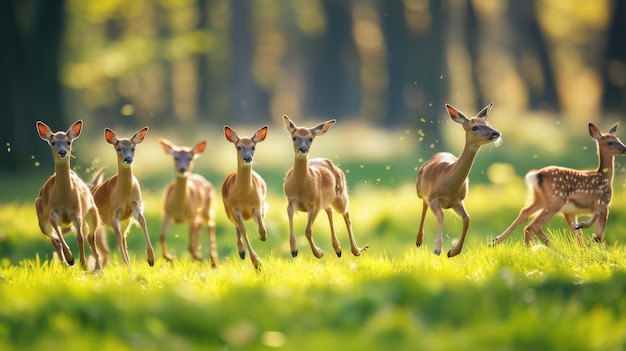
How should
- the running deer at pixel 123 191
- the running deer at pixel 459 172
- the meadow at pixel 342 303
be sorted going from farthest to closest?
the running deer at pixel 123 191
the running deer at pixel 459 172
the meadow at pixel 342 303

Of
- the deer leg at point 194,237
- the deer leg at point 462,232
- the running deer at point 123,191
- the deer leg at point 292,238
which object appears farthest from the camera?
the deer leg at point 194,237

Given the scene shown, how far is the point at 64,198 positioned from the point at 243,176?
6.14ft

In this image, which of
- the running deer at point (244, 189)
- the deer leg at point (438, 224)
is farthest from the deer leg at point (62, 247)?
the deer leg at point (438, 224)

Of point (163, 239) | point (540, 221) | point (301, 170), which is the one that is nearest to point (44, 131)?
point (163, 239)

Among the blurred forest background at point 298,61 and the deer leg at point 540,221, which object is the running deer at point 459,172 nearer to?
the deer leg at point 540,221

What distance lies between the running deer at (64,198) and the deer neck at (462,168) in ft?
12.6

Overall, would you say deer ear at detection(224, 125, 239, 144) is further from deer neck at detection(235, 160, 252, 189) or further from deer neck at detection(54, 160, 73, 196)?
deer neck at detection(54, 160, 73, 196)

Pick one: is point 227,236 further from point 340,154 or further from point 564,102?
point 564,102

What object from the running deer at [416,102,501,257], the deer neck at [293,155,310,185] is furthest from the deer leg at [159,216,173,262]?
the running deer at [416,102,501,257]

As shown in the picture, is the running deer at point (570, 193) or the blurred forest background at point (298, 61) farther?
the blurred forest background at point (298, 61)

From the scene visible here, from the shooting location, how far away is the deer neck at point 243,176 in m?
9.84

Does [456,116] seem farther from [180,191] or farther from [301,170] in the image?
[180,191]

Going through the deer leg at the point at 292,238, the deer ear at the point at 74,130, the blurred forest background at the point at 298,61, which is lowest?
the deer leg at the point at 292,238

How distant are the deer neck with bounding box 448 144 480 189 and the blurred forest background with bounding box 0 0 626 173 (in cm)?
510
